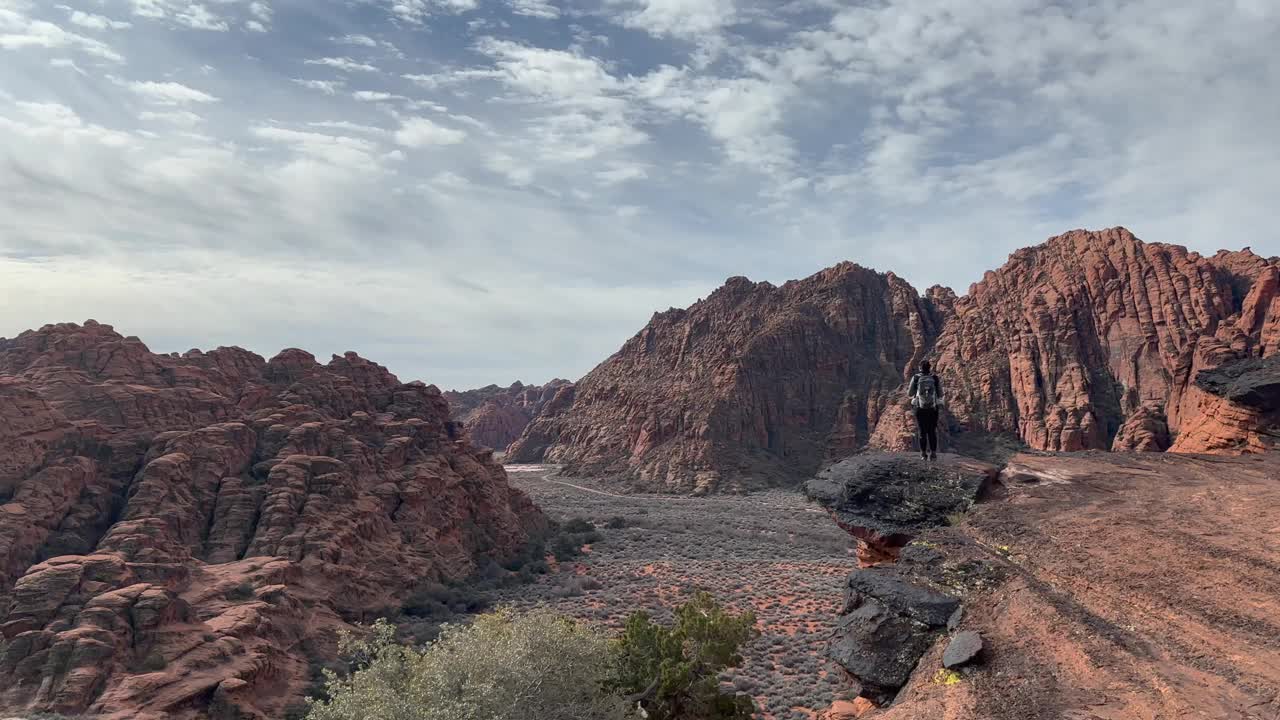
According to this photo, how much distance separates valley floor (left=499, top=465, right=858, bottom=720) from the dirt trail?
403cm

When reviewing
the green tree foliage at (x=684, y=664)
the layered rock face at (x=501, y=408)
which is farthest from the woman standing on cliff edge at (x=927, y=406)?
the layered rock face at (x=501, y=408)

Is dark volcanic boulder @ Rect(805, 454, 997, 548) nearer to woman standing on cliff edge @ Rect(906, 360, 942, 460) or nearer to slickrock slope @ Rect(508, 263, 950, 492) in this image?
woman standing on cliff edge @ Rect(906, 360, 942, 460)

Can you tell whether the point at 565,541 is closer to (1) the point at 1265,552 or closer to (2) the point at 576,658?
(2) the point at 576,658

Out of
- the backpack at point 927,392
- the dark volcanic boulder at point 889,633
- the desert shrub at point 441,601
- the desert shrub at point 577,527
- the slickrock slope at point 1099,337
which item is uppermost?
the slickrock slope at point 1099,337

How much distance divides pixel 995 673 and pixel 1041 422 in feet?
234

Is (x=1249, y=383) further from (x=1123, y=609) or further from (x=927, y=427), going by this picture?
(x=1123, y=609)

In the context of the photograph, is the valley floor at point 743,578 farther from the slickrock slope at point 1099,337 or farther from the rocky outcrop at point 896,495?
the slickrock slope at point 1099,337

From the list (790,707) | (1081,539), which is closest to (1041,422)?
(790,707)

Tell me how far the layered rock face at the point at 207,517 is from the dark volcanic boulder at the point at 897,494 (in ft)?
59.1

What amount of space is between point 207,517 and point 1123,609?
34024 millimetres

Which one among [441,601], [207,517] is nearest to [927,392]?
[441,601]

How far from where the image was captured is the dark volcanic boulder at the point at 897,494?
40.6 ft

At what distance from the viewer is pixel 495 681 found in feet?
39.9

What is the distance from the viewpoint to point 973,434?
74000 mm
